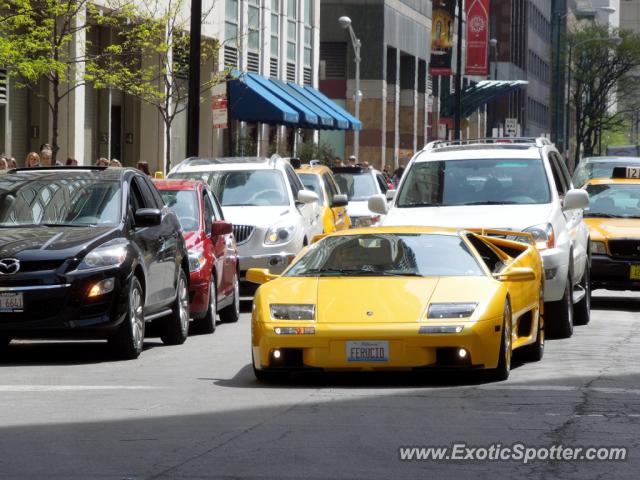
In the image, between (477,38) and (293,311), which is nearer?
(293,311)

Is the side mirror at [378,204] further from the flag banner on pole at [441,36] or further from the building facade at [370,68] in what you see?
the building facade at [370,68]

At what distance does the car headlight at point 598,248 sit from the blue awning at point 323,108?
3479cm

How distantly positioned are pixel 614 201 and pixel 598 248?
191cm

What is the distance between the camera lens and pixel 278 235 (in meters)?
22.0

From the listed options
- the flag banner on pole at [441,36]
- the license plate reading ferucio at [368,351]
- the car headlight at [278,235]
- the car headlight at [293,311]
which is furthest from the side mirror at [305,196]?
the flag banner on pole at [441,36]

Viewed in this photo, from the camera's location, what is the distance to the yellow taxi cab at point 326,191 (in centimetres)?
2705

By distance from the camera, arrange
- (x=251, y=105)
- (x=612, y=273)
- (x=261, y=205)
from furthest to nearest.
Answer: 1. (x=251, y=105)
2. (x=261, y=205)
3. (x=612, y=273)

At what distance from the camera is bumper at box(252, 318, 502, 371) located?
39.1 ft

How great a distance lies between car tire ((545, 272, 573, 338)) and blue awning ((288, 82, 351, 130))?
39587mm

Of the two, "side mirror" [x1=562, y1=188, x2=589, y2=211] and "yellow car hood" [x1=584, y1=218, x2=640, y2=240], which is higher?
"side mirror" [x1=562, y1=188, x2=589, y2=211]

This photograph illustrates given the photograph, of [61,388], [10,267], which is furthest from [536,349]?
[10,267]

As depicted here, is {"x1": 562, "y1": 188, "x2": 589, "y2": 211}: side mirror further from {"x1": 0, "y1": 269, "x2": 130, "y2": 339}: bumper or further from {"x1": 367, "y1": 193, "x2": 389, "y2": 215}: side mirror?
{"x1": 0, "y1": 269, "x2": 130, "y2": 339}: bumper

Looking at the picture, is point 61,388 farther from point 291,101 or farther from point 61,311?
point 291,101

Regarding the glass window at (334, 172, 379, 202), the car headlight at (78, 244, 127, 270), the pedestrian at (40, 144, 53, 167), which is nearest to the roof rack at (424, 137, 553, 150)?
the car headlight at (78, 244, 127, 270)
